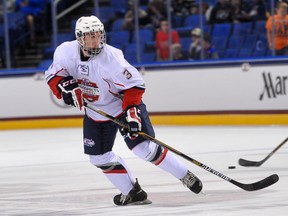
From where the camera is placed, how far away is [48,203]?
6332mm

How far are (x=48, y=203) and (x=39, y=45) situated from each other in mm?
7848

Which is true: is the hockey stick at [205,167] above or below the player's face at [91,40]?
below

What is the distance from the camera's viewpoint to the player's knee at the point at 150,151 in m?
5.94

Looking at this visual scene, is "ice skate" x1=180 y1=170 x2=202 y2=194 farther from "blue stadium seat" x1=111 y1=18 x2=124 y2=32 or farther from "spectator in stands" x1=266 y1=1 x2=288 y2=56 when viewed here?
"blue stadium seat" x1=111 y1=18 x2=124 y2=32

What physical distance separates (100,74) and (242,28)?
21.5 feet

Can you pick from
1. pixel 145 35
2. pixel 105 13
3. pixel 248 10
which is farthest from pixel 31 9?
pixel 248 10

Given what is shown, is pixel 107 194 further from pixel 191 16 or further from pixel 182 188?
pixel 191 16

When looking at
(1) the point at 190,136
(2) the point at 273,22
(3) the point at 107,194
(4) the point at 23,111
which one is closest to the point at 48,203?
(3) the point at 107,194

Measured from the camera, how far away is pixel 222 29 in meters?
12.4

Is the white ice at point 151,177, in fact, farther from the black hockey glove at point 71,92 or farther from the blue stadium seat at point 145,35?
the blue stadium seat at point 145,35

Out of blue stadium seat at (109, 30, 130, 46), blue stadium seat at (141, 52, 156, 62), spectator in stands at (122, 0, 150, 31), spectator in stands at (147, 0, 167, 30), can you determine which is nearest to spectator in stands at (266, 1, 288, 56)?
spectator in stands at (147, 0, 167, 30)

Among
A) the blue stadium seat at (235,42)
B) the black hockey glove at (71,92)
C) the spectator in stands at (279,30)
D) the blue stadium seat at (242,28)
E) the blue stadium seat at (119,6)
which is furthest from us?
the blue stadium seat at (119,6)

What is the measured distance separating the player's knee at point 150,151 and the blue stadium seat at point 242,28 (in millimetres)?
6471

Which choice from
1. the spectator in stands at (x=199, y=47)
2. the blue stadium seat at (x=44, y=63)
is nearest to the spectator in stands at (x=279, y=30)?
the spectator in stands at (x=199, y=47)
